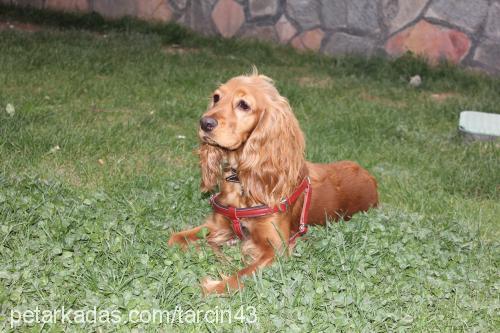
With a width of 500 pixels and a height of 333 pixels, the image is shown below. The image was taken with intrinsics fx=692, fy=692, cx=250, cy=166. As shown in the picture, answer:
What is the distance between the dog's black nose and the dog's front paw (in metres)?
0.81

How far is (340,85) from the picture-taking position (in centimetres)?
864

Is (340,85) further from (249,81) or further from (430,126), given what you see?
(249,81)

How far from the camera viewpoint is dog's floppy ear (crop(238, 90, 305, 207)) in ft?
13.1

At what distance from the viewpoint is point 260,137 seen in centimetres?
398

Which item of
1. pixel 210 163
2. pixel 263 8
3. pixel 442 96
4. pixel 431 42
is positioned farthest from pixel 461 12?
pixel 210 163

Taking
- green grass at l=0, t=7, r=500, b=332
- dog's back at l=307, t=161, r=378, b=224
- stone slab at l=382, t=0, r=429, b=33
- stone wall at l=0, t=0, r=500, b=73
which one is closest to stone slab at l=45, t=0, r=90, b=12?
stone wall at l=0, t=0, r=500, b=73

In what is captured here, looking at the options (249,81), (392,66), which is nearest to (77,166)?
(249,81)

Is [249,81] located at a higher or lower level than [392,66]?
higher

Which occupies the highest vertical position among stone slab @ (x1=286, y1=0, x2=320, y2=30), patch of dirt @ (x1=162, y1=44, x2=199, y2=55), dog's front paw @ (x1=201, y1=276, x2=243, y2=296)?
stone slab @ (x1=286, y1=0, x2=320, y2=30)

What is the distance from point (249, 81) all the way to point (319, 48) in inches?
252

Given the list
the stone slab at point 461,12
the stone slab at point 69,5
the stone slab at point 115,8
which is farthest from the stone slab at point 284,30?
the stone slab at point 69,5

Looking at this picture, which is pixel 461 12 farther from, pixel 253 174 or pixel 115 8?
pixel 253 174

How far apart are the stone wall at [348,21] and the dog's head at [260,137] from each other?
6175 mm

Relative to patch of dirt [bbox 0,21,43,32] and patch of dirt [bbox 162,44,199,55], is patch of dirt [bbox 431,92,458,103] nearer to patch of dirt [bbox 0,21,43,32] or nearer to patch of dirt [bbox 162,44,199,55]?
patch of dirt [bbox 162,44,199,55]
